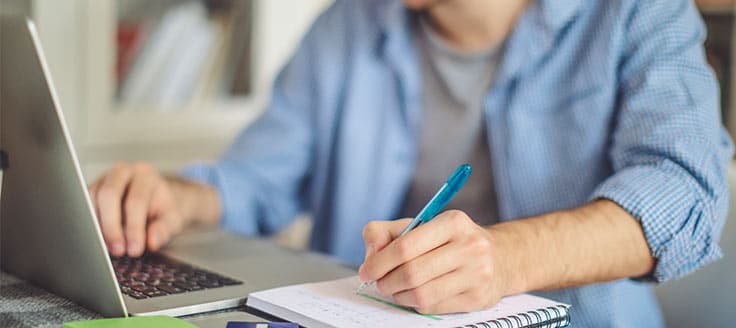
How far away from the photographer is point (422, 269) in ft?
2.41

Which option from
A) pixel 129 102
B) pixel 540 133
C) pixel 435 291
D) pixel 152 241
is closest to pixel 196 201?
pixel 152 241

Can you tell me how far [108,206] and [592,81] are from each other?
2.06 feet

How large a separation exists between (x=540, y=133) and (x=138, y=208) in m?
0.55

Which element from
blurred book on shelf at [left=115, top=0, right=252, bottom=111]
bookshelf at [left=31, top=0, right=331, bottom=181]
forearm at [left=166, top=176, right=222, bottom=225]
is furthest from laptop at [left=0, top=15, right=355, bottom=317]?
blurred book on shelf at [left=115, top=0, right=252, bottom=111]

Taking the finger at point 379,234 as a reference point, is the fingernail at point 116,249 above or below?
below

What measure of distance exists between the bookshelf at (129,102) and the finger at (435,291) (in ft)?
3.89

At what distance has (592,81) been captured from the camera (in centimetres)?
118

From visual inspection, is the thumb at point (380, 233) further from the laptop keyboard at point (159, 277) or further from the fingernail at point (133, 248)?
the fingernail at point (133, 248)

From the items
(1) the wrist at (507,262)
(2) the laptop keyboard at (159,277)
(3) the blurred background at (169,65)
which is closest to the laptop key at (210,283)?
(2) the laptop keyboard at (159,277)

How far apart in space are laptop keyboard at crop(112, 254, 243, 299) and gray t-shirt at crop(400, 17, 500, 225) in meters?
0.47

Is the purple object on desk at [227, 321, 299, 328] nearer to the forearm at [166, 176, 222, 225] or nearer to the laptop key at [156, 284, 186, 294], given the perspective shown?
the laptop key at [156, 284, 186, 294]

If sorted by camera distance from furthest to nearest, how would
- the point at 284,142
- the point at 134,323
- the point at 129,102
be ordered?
the point at 129,102 < the point at 284,142 < the point at 134,323

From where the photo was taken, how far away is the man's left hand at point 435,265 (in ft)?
2.40

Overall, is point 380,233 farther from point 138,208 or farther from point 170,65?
point 170,65
